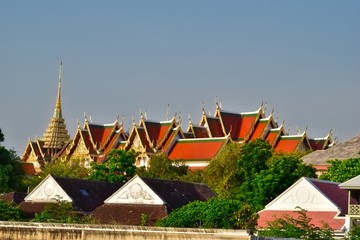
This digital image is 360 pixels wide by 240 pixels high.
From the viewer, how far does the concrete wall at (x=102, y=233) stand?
20.2 meters

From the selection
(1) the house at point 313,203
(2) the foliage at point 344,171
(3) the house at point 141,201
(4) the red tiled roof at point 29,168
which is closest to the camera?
(1) the house at point 313,203

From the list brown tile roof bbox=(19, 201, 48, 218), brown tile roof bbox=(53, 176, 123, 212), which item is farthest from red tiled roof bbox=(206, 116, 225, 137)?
brown tile roof bbox=(19, 201, 48, 218)

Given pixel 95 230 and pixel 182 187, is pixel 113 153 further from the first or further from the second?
pixel 95 230

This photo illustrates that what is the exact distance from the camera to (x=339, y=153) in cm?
5291

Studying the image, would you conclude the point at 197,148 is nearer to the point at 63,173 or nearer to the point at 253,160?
the point at 63,173

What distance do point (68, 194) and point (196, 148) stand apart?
3456 centimetres

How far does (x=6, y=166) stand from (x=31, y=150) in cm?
3556

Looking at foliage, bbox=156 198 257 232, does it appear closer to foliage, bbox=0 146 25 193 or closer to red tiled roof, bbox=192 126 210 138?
foliage, bbox=0 146 25 193

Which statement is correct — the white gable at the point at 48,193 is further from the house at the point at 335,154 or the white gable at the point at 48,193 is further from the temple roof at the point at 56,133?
the temple roof at the point at 56,133

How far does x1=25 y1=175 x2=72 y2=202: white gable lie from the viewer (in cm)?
4025

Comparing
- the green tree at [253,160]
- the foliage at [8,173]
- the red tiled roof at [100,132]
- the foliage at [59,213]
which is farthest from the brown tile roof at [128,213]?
the red tiled roof at [100,132]

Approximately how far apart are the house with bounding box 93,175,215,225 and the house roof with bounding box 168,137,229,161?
31.0 meters

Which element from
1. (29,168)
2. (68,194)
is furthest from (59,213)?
(29,168)

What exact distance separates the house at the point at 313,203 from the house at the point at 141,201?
4092 mm
